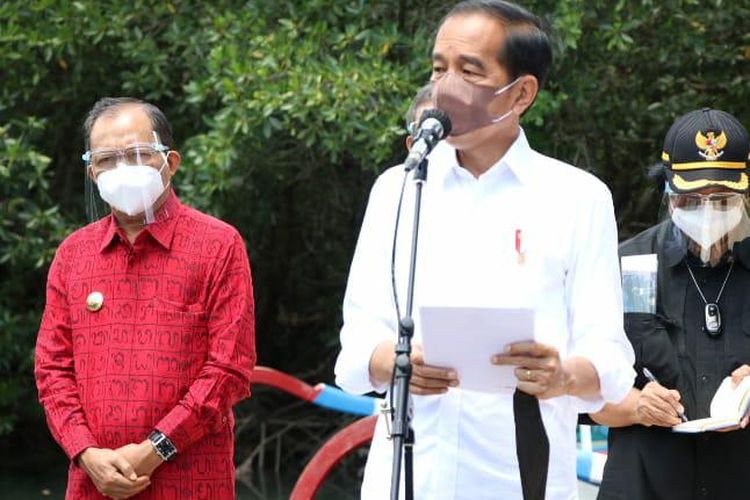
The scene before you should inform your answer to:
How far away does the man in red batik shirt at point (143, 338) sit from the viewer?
4336 mm

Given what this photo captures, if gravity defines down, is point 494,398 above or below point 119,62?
below

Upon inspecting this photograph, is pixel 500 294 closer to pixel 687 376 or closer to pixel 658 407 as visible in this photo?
pixel 658 407

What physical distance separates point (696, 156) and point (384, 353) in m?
1.62

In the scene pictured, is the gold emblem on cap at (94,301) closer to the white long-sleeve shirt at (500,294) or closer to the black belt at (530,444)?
the white long-sleeve shirt at (500,294)

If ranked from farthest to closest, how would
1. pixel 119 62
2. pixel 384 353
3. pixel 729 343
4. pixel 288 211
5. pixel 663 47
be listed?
pixel 288 211 → pixel 119 62 → pixel 663 47 → pixel 729 343 → pixel 384 353

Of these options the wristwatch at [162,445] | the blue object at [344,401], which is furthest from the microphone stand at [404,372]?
the blue object at [344,401]

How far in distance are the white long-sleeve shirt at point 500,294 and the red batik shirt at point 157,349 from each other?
112 cm

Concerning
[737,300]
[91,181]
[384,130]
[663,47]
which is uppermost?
[663,47]

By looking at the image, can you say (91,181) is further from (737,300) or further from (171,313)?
(737,300)

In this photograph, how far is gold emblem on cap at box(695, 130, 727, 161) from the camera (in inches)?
175

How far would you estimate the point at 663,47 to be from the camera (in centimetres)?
808

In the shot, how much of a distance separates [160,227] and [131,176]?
17 centimetres

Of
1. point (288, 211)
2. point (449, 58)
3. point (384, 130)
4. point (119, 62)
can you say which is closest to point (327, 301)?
point (288, 211)

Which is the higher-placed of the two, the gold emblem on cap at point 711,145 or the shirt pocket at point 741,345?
the gold emblem on cap at point 711,145
